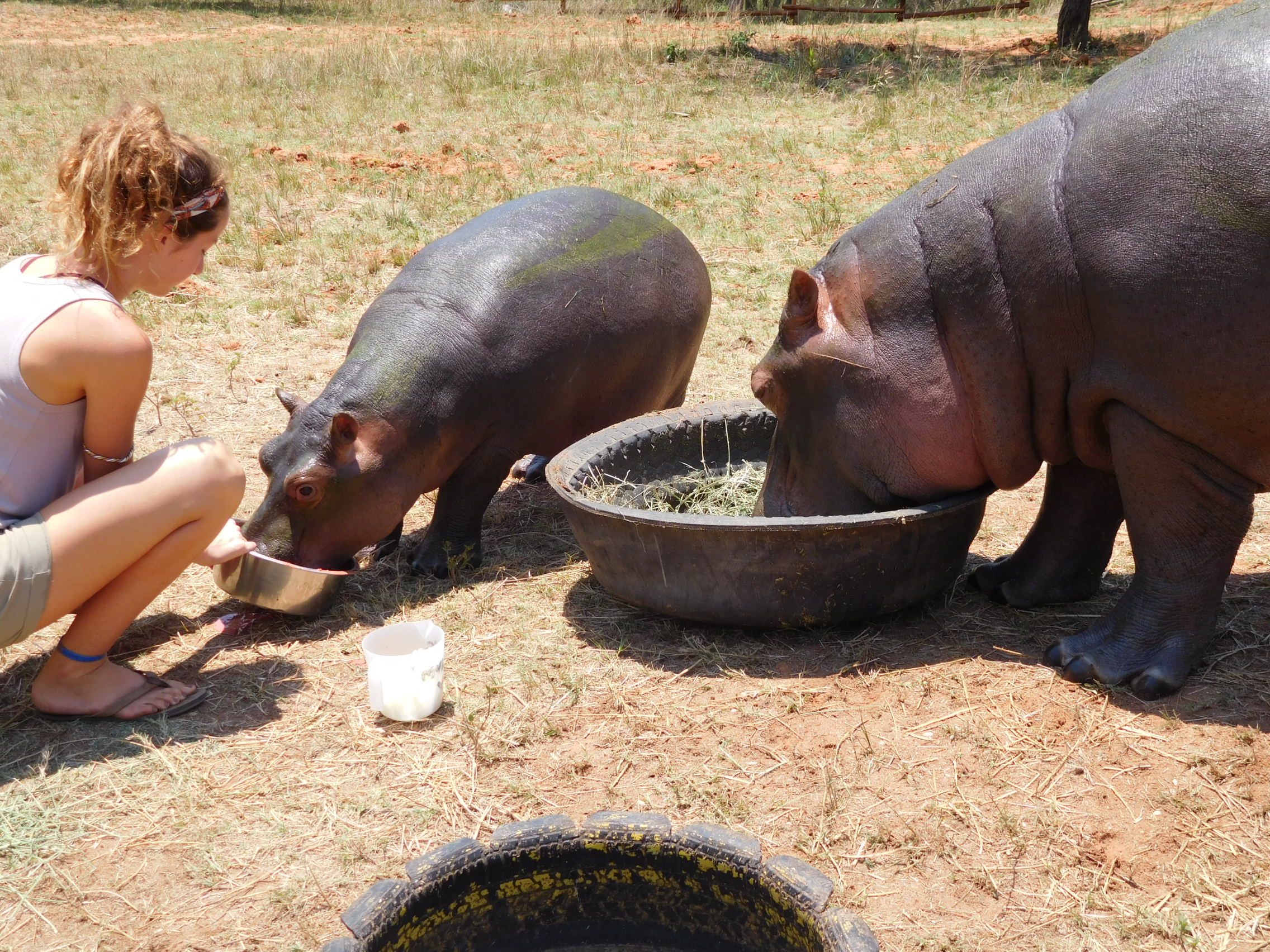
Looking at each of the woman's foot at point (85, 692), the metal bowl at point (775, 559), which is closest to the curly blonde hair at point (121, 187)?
the woman's foot at point (85, 692)

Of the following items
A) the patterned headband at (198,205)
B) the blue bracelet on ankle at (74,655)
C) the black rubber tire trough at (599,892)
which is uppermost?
the patterned headband at (198,205)

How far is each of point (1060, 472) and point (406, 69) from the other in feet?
46.3

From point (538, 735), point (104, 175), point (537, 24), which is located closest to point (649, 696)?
point (538, 735)

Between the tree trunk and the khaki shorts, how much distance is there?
17.5 meters

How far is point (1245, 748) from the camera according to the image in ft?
11.4

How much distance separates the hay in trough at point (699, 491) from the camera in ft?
16.2

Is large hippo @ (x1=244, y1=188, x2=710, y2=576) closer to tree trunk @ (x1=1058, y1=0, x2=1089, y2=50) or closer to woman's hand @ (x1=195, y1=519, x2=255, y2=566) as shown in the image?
woman's hand @ (x1=195, y1=519, x2=255, y2=566)

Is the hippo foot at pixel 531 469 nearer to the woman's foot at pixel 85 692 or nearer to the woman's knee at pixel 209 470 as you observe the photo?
the woman's knee at pixel 209 470

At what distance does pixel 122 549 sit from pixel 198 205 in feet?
3.53

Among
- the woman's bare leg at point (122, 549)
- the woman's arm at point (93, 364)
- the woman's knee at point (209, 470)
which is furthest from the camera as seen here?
the woman's knee at point (209, 470)

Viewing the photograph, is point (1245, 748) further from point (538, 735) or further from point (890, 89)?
point (890, 89)

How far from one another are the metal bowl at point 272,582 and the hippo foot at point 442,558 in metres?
0.60

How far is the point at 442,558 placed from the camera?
5070 mm

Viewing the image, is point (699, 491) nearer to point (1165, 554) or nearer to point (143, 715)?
Result: point (1165, 554)
